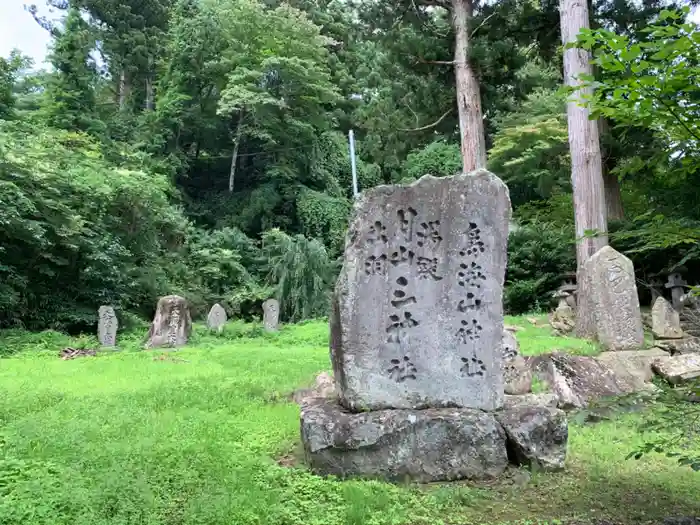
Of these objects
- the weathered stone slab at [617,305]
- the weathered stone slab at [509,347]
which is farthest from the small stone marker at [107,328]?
the weathered stone slab at [617,305]

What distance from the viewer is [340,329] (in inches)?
167

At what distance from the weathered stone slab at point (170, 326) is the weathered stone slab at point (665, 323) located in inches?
350

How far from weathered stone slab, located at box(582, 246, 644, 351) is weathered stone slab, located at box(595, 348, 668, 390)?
34cm

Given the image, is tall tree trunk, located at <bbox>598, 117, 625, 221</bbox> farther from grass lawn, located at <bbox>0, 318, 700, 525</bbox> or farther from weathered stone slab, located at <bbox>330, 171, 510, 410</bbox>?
weathered stone slab, located at <bbox>330, 171, 510, 410</bbox>

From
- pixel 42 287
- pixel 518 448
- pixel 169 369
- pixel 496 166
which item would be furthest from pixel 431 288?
pixel 496 166

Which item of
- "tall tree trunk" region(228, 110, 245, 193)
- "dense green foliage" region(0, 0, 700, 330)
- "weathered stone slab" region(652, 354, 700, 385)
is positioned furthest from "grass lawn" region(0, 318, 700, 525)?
"tall tree trunk" region(228, 110, 245, 193)

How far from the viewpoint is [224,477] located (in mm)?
3492

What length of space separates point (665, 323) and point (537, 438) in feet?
19.3

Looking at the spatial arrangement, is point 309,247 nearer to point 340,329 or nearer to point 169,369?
point 169,369

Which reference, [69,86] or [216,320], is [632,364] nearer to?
[216,320]

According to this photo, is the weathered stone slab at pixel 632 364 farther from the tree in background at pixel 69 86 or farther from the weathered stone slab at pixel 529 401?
the tree in background at pixel 69 86

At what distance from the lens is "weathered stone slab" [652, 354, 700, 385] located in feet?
22.5

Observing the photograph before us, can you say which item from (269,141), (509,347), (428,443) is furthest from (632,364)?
(269,141)

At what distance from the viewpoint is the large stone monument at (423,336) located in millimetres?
3922
